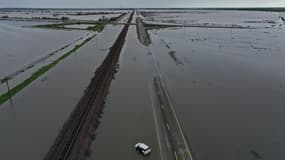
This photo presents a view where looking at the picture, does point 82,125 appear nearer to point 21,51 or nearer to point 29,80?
point 29,80

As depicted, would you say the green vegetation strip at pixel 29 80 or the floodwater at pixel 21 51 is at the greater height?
the floodwater at pixel 21 51

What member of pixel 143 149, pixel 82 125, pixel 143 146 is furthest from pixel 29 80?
pixel 143 149

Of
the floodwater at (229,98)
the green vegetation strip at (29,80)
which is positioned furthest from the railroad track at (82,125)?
the green vegetation strip at (29,80)

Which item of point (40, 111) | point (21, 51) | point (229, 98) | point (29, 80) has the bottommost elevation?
point (40, 111)

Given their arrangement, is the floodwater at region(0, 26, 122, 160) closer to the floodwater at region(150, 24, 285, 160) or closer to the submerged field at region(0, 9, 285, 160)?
the submerged field at region(0, 9, 285, 160)

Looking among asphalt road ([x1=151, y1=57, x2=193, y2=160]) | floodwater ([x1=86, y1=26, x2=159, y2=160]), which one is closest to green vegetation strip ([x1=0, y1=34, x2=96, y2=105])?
floodwater ([x1=86, y1=26, x2=159, y2=160])

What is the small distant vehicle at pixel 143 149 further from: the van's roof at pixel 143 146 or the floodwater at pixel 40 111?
the floodwater at pixel 40 111
